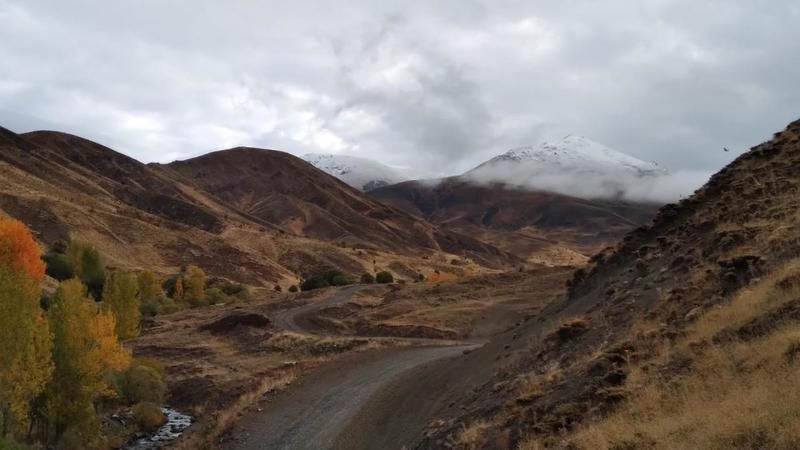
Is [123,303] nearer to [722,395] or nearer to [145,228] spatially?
[722,395]

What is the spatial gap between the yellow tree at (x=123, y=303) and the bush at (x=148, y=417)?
12.4 meters

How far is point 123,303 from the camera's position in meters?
46.9

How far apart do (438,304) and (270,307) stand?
16.4m

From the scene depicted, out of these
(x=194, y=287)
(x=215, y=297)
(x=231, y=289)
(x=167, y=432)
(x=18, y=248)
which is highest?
(x=18, y=248)

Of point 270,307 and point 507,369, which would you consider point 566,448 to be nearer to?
point 507,369

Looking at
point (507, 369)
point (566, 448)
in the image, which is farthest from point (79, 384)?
point (566, 448)

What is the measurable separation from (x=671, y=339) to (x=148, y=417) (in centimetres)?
2931

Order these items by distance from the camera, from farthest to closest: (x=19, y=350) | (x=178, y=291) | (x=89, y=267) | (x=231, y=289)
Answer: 1. (x=231, y=289)
2. (x=178, y=291)
3. (x=89, y=267)
4. (x=19, y=350)

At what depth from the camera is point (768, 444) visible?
7.96 metres

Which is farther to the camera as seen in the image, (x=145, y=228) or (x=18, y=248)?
(x=145, y=228)

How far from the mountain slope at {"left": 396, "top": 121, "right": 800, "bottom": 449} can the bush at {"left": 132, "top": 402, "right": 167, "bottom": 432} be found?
57.0 ft

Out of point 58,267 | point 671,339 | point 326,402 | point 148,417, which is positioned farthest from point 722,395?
point 58,267

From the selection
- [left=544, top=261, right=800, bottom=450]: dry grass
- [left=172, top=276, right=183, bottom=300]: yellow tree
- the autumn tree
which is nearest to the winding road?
[left=544, top=261, right=800, bottom=450]: dry grass

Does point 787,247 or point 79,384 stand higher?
point 787,247
